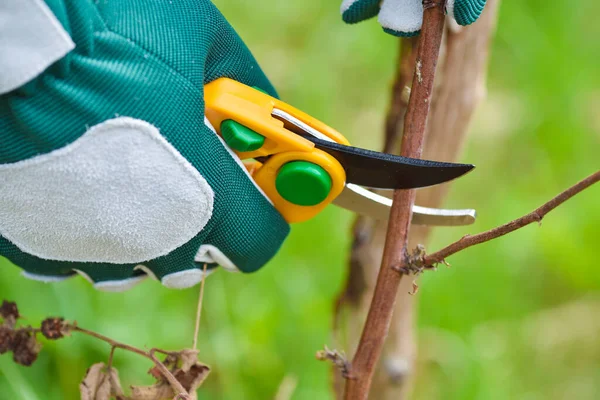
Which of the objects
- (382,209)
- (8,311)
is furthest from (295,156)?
(8,311)

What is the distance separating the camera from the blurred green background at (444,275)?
1271 mm

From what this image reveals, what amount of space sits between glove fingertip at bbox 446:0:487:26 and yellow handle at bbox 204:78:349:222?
0.14 m

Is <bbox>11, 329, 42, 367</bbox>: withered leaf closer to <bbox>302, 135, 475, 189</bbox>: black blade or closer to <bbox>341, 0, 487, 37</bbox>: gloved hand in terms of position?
<bbox>302, 135, 475, 189</bbox>: black blade

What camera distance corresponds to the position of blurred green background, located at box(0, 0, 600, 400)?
1.27 metres

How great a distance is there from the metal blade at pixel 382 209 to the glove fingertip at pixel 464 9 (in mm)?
174

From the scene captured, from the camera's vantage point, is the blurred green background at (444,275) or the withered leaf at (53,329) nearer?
the withered leaf at (53,329)

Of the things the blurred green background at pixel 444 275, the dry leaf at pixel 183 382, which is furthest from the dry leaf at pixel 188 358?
the blurred green background at pixel 444 275

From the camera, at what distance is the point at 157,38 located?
0.51m

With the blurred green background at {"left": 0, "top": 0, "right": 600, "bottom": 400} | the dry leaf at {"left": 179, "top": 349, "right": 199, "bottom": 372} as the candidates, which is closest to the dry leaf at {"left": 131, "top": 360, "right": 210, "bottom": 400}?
the dry leaf at {"left": 179, "top": 349, "right": 199, "bottom": 372}

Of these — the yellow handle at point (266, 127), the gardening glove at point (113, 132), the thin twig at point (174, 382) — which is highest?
the yellow handle at point (266, 127)

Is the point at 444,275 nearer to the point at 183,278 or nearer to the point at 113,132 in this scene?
the point at 183,278

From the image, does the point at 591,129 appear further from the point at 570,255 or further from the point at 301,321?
the point at 301,321

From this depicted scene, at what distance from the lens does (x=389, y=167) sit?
22.8 inches

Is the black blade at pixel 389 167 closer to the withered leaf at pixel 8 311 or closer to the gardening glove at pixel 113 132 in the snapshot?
the gardening glove at pixel 113 132
